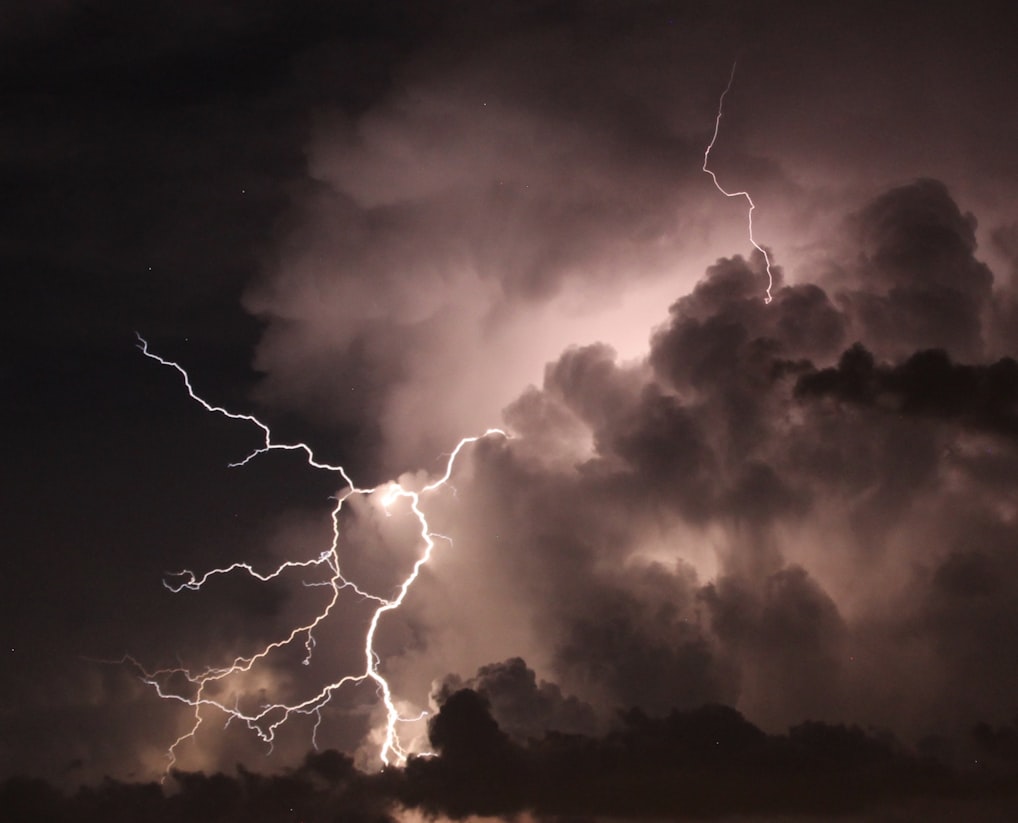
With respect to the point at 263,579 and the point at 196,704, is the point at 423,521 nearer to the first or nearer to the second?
the point at 263,579

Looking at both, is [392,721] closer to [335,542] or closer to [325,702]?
[325,702]

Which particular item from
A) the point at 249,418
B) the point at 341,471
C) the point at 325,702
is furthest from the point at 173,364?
the point at 325,702

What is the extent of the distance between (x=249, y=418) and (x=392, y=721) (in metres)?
12.6

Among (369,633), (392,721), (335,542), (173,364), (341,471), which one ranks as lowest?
(392,721)

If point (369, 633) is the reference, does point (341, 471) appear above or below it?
above

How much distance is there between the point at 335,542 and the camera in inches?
1591

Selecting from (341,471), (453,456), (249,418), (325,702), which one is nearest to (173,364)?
(249,418)

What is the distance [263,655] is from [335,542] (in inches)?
220

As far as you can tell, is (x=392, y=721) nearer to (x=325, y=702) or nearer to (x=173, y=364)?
(x=325, y=702)

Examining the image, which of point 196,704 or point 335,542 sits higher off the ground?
point 335,542

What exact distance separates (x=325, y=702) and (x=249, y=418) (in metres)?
11.3

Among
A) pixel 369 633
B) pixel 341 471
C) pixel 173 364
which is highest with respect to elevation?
pixel 173 364

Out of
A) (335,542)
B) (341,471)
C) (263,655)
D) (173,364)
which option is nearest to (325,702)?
(263,655)

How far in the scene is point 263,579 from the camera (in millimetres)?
41531
